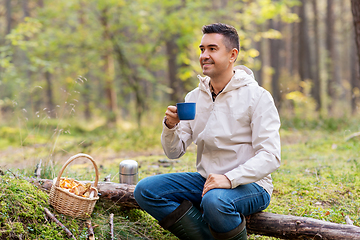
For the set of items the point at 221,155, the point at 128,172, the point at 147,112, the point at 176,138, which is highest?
the point at 176,138

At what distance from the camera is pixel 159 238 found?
9.53ft

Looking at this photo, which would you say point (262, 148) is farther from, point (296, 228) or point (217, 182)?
point (296, 228)

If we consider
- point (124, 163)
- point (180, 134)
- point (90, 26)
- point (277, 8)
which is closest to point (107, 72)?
point (90, 26)

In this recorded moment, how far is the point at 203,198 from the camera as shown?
2.32m

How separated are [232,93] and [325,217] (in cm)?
145

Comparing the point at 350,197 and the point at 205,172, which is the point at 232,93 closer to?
the point at 205,172

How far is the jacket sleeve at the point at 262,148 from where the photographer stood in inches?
88.2

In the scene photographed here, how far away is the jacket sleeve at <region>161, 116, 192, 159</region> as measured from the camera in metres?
2.66

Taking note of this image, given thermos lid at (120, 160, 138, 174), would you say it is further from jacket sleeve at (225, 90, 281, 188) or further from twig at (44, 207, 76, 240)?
jacket sleeve at (225, 90, 281, 188)

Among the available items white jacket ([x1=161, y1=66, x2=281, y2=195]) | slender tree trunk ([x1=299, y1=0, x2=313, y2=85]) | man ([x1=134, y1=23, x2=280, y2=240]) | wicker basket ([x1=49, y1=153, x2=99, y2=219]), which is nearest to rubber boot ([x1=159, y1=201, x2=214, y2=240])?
man ([x1=134, y1=23, x2=280, y2=240])

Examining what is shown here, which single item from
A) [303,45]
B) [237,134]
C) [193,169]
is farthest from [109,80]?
[237,134]

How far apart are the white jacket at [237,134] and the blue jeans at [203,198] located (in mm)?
100

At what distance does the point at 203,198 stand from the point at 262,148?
573 mm

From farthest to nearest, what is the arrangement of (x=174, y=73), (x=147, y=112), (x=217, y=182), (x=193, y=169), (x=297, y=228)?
(x=174, y=73)
(x=147, y=112)
(x=193, y=169)
(x=297, y=228)
(x=217, y=182)
